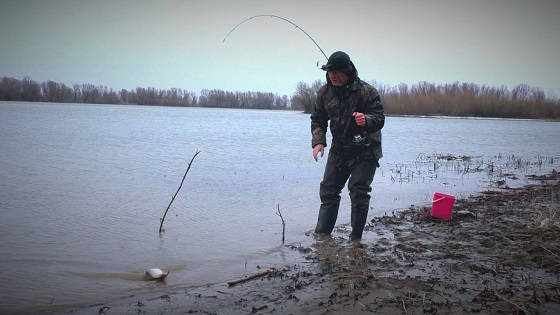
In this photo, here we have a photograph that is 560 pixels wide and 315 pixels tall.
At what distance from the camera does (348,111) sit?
4.59m

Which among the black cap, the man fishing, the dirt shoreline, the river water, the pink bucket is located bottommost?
the river water

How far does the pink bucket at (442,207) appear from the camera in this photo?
19.2 ft

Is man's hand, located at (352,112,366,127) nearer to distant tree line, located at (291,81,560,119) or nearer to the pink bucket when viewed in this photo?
the pink bucket

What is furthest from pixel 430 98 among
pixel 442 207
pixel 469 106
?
pixel 442 207

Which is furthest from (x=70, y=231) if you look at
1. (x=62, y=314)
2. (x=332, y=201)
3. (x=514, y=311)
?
(x=514, y=311)

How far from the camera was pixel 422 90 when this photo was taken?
84.1m

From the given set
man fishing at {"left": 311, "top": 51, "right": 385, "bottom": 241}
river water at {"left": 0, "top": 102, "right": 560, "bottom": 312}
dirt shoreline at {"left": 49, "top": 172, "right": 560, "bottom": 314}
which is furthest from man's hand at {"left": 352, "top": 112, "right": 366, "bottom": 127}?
river water at {"left": 0, "top": 102, "right": 560, "bottom": 312}

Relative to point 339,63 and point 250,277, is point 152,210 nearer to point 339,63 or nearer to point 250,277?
point 250,277

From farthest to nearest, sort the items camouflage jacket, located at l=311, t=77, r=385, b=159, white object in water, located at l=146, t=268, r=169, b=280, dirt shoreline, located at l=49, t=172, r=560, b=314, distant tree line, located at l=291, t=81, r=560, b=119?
distant tree line, located at l=291, t=81, r=560, b=119, camouflage jacket, located at l=311, t=77, r=385, b=159, white object in water, located at l=146, t=268, r=169, b=280, dirt shoreline, located at l=49, t=172, r=560, b=314

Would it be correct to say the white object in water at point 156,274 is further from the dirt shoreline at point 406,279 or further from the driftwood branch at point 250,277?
the driftwood branch at point 250,277

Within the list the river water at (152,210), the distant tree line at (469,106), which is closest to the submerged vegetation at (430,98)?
the distant tree line at (469,106)

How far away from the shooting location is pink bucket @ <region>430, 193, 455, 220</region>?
586cm

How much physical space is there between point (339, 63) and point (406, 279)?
2.09 meters

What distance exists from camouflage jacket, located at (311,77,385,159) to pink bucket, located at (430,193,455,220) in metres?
1.70
